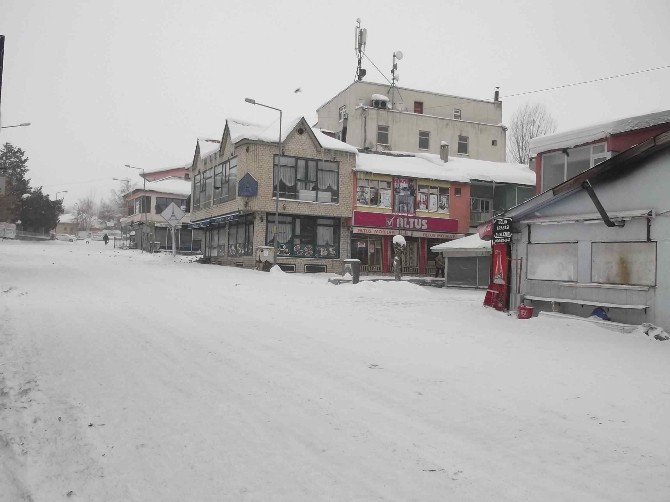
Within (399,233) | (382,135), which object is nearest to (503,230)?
(399,233)

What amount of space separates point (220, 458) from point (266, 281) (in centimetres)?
1743

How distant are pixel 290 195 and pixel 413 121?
18902 mm

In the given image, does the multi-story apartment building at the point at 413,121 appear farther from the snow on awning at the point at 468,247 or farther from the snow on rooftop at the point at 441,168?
the snow on awning at the point at 468,247

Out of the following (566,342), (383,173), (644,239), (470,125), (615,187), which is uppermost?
(470,125)

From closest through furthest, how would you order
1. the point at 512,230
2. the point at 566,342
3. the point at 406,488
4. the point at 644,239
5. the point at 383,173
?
the point at 406,488, the point at 566,342, the point at 644,239, the point at 512,230, the point at 383,173

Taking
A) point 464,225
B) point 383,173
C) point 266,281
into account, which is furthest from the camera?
point 464,225

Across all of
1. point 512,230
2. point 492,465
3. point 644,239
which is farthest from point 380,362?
point 512,230

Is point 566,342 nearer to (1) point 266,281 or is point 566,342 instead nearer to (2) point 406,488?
(2) point 406,488

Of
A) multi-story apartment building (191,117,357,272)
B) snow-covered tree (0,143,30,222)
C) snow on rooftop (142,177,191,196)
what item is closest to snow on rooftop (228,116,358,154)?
multi-story apartment building (191,117,357,272)

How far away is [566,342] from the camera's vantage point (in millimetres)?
10391

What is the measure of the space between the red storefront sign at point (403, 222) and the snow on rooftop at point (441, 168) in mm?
2910

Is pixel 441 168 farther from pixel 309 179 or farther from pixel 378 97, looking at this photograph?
pixel 309 179

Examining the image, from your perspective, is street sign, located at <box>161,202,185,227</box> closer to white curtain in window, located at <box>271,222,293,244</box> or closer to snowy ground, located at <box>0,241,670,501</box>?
white curtain in window, located at <box>271,222,293,244</box>

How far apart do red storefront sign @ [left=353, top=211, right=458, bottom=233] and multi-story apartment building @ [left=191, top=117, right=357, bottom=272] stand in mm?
1050
